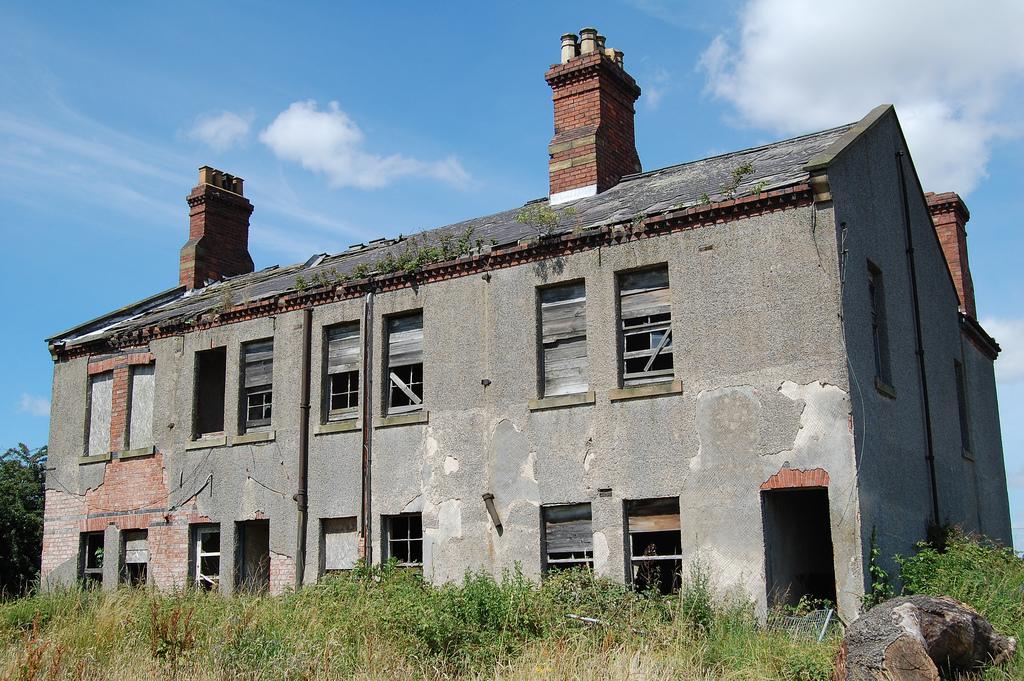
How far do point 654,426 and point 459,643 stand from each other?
4.19m

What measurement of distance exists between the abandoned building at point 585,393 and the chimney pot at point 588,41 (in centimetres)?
29

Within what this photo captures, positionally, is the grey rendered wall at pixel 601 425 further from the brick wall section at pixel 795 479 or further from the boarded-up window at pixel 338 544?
the boarded-up window at pixel 338 544

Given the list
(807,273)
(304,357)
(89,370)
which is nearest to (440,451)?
(304,357)

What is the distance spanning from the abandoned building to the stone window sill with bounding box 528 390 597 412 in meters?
0.05

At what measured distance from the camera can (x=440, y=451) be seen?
15508 mm

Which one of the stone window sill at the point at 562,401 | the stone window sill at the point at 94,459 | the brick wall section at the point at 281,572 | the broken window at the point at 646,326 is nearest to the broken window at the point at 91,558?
the stone window sill at the point at 94,459

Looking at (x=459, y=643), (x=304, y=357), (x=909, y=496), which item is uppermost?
(x=304, y=357)

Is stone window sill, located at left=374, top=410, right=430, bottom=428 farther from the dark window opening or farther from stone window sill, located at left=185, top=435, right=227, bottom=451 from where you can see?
the dark window opening

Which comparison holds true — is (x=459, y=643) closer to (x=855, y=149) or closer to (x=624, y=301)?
(x=624, y=301)

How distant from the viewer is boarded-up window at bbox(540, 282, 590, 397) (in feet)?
48.2

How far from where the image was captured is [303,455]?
1683 cm

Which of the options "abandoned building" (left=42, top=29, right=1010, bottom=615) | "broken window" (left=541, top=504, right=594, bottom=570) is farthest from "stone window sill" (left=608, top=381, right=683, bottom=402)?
"broken window" (left=541, top=504, right=594, bottom=570)

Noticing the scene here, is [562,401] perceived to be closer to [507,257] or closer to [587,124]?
[507,257]

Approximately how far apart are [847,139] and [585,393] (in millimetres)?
4972
